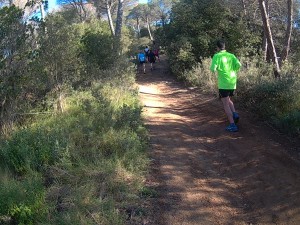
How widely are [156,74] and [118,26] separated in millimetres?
4826

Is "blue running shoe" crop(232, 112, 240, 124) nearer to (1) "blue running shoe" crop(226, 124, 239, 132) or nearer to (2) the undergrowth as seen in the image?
(1) "blue running shoe" crop(226, 124, 239, 132)

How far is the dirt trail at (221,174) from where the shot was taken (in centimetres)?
420

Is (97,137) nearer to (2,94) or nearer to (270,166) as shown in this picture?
(2,94)

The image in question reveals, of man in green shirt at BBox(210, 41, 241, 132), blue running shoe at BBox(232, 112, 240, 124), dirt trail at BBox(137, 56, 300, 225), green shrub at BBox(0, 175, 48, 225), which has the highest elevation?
man in green shirt at BBox(210, 41, 241, 132)

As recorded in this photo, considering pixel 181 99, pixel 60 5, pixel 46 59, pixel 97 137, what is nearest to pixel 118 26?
pixel 181 99

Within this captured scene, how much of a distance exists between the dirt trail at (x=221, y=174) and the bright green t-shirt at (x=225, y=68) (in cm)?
87

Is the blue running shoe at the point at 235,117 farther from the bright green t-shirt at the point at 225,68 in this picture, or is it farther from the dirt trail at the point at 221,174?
the bright green t-shirt at the point at 225,68

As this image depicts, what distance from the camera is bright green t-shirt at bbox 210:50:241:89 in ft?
22.6

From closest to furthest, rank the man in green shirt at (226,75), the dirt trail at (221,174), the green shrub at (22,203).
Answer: the green shrub at (22,203) → the dirt trail at (221,174) → the man in green shirt at (226,75)

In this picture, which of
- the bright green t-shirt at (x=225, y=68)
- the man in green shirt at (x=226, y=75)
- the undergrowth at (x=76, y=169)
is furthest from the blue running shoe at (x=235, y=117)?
the undergrowth at (x=76, y=169)

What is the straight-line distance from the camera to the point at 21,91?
691 centimetres

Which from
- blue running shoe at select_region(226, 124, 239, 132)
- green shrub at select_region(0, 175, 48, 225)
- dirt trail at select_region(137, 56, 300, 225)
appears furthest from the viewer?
blue running shoe at select_region(226, 124, 239, 132)

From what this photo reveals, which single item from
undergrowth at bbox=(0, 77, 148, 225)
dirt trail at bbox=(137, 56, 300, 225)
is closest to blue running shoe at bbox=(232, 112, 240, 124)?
dirt trail at bbox=(137, 56, 300, 225)

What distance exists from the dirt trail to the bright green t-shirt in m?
0.87
